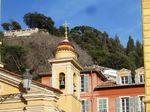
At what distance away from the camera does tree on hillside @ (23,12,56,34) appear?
120713 millimetres

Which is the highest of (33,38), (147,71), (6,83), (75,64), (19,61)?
(33,38)

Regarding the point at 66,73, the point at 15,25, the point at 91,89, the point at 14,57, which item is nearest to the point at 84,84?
the point at 91,89

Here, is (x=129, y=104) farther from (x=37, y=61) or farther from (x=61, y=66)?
(x=37, y=61)

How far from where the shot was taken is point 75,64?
3366 cm

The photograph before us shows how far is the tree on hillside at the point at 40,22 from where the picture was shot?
121m

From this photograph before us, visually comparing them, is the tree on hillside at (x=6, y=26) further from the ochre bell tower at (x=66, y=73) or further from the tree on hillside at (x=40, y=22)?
the ochre bell tower at (x=66, y=73)

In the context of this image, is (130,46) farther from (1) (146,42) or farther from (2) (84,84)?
(1) (146,42)

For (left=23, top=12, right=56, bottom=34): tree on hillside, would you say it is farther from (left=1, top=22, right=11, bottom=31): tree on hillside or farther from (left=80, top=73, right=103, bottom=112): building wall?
(left=80, top=73, right=103, bottom=112): building wall

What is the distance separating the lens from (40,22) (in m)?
122

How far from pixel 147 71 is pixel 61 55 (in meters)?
22.2

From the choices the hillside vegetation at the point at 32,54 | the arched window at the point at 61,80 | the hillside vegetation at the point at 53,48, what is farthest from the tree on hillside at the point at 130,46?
the arched window at the point at 61,80

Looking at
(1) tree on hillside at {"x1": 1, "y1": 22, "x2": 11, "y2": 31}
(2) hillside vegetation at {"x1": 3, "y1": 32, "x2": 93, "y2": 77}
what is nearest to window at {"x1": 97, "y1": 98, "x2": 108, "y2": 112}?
(2) hillside vegetation at {"x1": 3, "y1": 32, "x2": 93, "y2": 77}

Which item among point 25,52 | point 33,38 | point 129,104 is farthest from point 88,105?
point 33,38

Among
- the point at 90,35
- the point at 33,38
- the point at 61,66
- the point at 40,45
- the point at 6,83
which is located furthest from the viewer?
the point at 90,35
